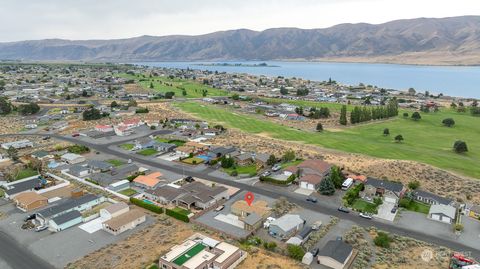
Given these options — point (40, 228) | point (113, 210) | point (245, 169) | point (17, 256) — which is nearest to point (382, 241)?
point (245, 169)

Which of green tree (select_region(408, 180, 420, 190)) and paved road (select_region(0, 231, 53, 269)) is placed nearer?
paved road (select_region(0, 231, 53, 269))

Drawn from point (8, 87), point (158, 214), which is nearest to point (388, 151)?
point (158, 214)

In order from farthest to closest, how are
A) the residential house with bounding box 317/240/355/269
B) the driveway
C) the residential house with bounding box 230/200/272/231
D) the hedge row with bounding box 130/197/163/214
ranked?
the hedge row with bounding box 130/197/163/214
the driveway
the residential house with bounding box 230/200/272/231
the residential house with bounding box 317/240/355/269

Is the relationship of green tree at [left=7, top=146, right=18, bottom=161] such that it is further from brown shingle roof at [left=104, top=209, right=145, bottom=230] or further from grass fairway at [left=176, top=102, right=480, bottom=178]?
grass fairway at [left=176, top=102, right=480, bottom=178]

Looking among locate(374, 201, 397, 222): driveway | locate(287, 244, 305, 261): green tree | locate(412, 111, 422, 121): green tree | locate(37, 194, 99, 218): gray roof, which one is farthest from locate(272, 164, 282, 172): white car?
locate(412, 111, 422, 121): green tree

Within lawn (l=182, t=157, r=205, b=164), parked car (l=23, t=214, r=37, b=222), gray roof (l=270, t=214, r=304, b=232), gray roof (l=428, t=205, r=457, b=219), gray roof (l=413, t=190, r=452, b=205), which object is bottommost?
parked car (l=23, t=214, r=37, b=222)

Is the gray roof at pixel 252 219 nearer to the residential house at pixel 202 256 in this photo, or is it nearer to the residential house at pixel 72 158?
the residential house at pixel 202 256

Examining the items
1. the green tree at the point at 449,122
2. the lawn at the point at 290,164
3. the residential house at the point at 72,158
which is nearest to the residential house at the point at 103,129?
the residential house at the point at 72,158
